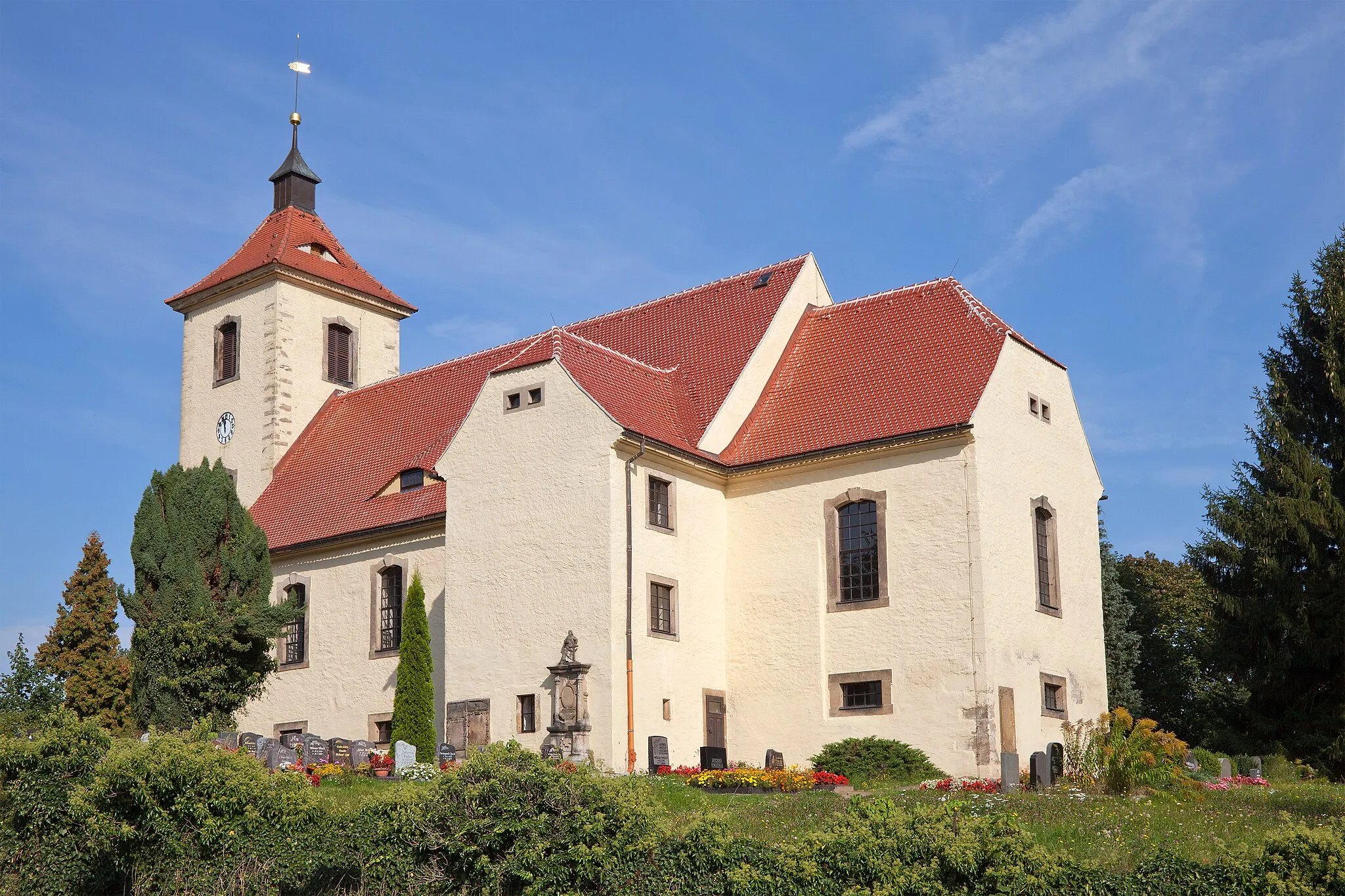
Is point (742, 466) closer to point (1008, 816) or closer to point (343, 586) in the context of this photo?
point (343, 586)

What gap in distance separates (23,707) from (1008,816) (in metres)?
34.3

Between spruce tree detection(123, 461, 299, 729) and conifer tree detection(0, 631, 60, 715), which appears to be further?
conifer tree detection(0, 631, 60, 715)

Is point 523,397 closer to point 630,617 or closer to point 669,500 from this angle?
point 669,500

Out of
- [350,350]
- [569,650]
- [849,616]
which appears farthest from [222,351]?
[849,616]

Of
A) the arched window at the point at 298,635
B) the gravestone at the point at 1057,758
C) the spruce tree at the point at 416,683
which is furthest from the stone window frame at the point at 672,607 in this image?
the arched window at the point at 298,635

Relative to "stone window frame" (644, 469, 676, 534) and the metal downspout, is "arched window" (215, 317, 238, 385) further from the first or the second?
the metal downspout

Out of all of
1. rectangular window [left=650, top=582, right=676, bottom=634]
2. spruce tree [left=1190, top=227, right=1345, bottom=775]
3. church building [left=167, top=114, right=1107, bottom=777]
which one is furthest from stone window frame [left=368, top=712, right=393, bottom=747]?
spruce tree [left=1190, top=227, right=1345, bottom=775]

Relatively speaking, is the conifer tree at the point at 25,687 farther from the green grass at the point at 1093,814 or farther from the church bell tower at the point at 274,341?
the green grass at the point at 1093,814

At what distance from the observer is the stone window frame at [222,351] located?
38594 mm

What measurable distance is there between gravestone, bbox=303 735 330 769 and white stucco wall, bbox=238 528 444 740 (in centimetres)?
395

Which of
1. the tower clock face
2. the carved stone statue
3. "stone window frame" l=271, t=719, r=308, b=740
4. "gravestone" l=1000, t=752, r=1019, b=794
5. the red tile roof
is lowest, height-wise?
"gravestone" l=1000, t=752, r=1019, b=794

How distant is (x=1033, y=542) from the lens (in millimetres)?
27406

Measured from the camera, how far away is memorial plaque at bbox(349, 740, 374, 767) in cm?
2539

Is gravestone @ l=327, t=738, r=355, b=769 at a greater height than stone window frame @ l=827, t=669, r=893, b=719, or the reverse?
stone window frame @ l=827, t=669, r=893, b=719
